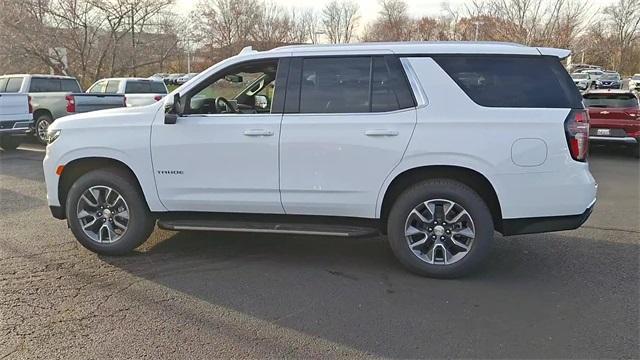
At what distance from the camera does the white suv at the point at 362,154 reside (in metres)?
4.04

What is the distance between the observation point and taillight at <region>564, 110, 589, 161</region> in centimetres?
398

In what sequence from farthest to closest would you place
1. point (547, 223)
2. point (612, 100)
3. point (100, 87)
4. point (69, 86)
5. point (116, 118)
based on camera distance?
1. point (100, 87)
2. point (69, 86)
3. point (612, 100)
4. point (116, 118)
5. point (547, 223)

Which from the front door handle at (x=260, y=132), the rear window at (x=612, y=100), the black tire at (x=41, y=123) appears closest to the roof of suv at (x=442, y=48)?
the front door handle at (x=260, y=132)

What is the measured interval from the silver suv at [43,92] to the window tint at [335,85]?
11.0m

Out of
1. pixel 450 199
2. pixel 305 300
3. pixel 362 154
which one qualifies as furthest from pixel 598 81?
pixel 305 300

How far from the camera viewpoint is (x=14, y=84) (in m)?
14.2

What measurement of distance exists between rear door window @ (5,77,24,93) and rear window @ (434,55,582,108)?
13.7 meters

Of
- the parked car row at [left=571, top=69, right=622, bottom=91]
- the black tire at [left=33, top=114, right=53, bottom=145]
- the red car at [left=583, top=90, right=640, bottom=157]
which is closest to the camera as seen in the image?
the red car at [left=583, top=90, right=640, bottom=157]

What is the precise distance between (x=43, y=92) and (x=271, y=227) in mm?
12185

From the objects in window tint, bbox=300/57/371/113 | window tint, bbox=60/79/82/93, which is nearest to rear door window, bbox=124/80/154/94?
window tint, bbox=60/79/82/93

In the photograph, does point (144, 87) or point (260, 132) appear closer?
point (260, 132)

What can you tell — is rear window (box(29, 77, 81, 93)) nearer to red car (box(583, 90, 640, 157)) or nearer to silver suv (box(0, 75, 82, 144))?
silver suv (box(0, 75, 82, 144))

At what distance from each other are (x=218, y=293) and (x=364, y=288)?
118cm

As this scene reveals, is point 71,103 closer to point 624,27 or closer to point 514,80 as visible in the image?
point 514,80
